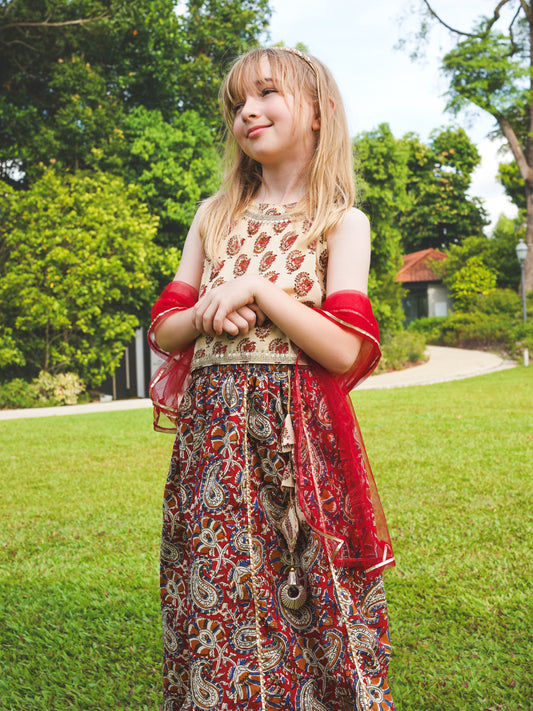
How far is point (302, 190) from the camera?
171 centimetres

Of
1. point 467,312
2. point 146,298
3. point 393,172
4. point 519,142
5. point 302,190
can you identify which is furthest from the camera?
point 467,312

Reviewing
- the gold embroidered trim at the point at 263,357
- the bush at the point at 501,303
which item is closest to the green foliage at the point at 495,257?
the bush at the point at 501,303

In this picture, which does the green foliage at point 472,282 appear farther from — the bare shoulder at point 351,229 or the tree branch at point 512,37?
the bare shoulder at point 351,229

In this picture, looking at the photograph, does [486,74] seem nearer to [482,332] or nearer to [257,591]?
[482,332]

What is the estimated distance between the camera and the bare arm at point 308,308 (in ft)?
4.78

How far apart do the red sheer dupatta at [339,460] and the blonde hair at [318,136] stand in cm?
24

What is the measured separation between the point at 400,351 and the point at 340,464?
1867cm

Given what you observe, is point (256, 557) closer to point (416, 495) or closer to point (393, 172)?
point (416, 495)

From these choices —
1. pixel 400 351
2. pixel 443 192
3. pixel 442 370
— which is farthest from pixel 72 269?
pixel 443 192

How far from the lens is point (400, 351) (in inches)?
782

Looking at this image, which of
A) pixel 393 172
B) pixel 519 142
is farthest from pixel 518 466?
pixel 519 142

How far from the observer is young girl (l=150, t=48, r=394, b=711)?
4.82 ft

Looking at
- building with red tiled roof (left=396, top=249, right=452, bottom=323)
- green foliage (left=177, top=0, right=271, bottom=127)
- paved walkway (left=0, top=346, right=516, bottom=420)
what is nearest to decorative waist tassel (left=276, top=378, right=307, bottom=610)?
paved walkway (left=0, top=346, right=516, bottom=420)

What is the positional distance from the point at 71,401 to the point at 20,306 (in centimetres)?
217
